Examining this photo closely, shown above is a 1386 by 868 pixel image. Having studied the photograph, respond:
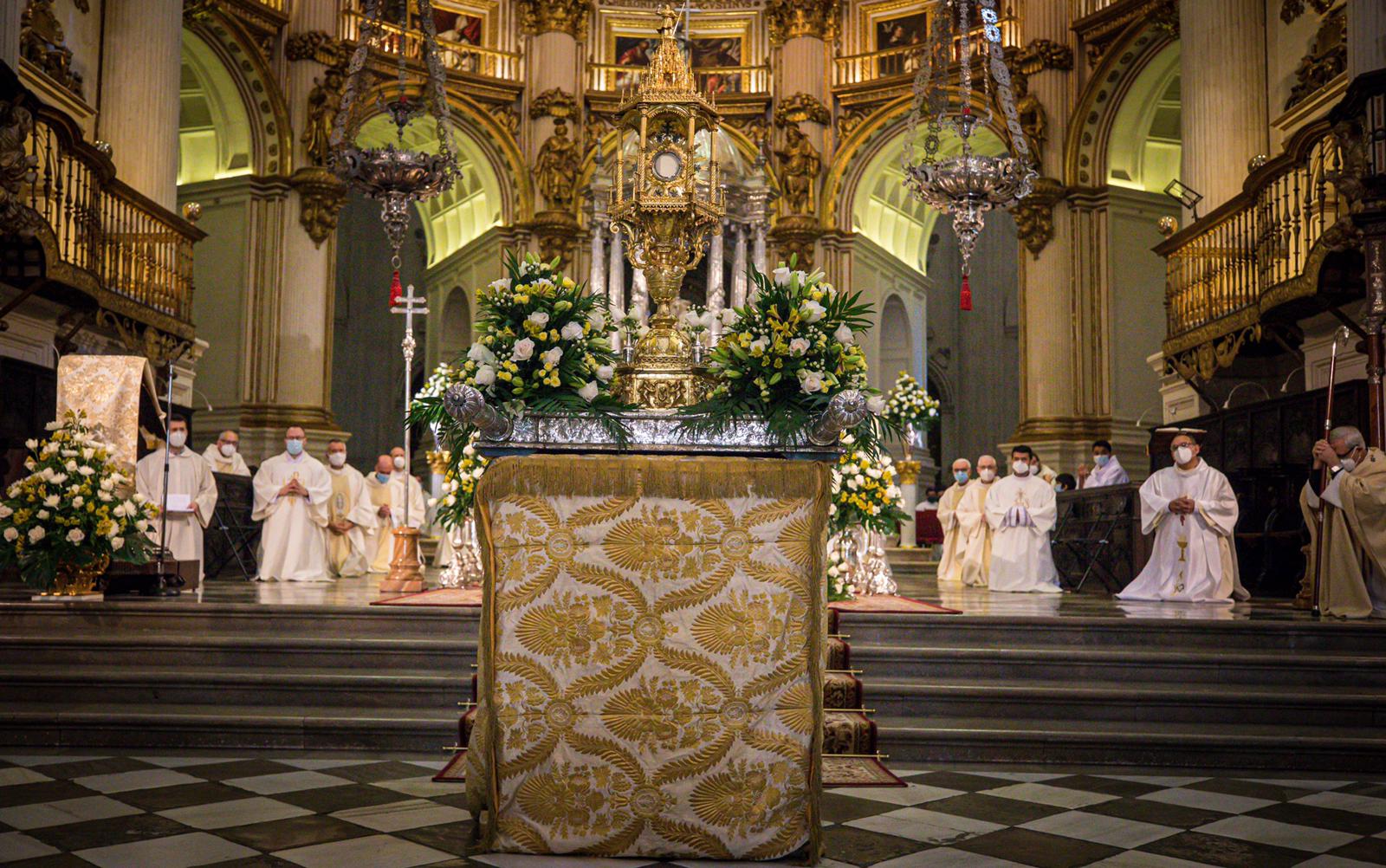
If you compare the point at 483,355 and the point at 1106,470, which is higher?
the point at 483,355

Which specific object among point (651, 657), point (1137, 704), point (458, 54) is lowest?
point (1137, 704)

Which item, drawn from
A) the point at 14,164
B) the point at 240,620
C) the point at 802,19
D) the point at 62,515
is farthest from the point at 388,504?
the point at 802,19

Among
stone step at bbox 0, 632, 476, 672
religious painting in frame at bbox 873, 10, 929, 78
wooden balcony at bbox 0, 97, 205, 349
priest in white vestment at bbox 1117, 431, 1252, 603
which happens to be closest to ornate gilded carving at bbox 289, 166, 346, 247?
wooden balcony at bbox 0, 97, 205, 349

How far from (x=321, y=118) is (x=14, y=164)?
9.05 metres

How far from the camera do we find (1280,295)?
35.1ft

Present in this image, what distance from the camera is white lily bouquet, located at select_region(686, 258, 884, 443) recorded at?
16.9ft

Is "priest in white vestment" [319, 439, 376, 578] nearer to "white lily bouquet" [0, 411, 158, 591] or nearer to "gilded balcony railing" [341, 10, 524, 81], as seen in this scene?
"white lily bouquet" [0, 411, 158, 591]

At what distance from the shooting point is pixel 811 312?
17.8 ft

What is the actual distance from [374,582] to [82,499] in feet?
15.0

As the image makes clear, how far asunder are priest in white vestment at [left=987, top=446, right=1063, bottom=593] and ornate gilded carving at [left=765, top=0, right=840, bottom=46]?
10.2 m

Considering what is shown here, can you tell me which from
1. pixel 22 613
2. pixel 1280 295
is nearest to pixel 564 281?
pixel 22 613

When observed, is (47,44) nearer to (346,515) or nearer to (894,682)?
(346,515)

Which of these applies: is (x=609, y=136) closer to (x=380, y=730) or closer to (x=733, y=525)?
(x=380, y=730)

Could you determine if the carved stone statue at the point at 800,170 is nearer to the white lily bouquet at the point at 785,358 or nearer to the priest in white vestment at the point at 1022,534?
the priest in white vestment at the point at 1022,534
